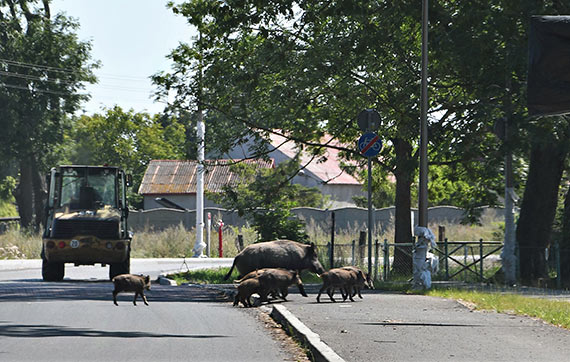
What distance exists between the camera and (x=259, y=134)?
3077 cm

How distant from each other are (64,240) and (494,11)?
1191cm

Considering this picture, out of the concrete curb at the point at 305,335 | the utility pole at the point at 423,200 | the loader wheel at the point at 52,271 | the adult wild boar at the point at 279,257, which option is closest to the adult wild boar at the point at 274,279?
the concrete curb at the point at 305,335

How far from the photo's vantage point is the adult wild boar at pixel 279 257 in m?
25.2

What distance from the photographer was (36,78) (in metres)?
55.2

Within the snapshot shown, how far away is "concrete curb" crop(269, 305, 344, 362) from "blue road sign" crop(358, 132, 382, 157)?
851 centimetres

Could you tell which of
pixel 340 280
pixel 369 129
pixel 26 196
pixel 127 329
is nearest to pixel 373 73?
pixel 369 129

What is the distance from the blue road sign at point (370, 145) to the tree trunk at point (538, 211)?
15.2 ft

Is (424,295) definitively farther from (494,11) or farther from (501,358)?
(501,358)

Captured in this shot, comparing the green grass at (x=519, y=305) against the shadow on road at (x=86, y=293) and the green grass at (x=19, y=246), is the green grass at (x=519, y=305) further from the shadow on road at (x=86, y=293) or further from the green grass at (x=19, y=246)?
the green grass at (x=19, y=246)

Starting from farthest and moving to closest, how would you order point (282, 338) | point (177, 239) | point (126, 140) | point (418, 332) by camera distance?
point (126, 140) → point (177, 239) → point (282, 338) → point (418, 332)

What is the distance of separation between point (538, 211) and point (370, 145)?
558 cm

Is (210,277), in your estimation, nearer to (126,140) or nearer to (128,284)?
(128,284)

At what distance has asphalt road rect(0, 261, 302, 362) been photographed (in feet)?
38.3

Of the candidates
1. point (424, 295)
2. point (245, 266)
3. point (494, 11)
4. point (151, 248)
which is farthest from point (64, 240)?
point (151, 248)
